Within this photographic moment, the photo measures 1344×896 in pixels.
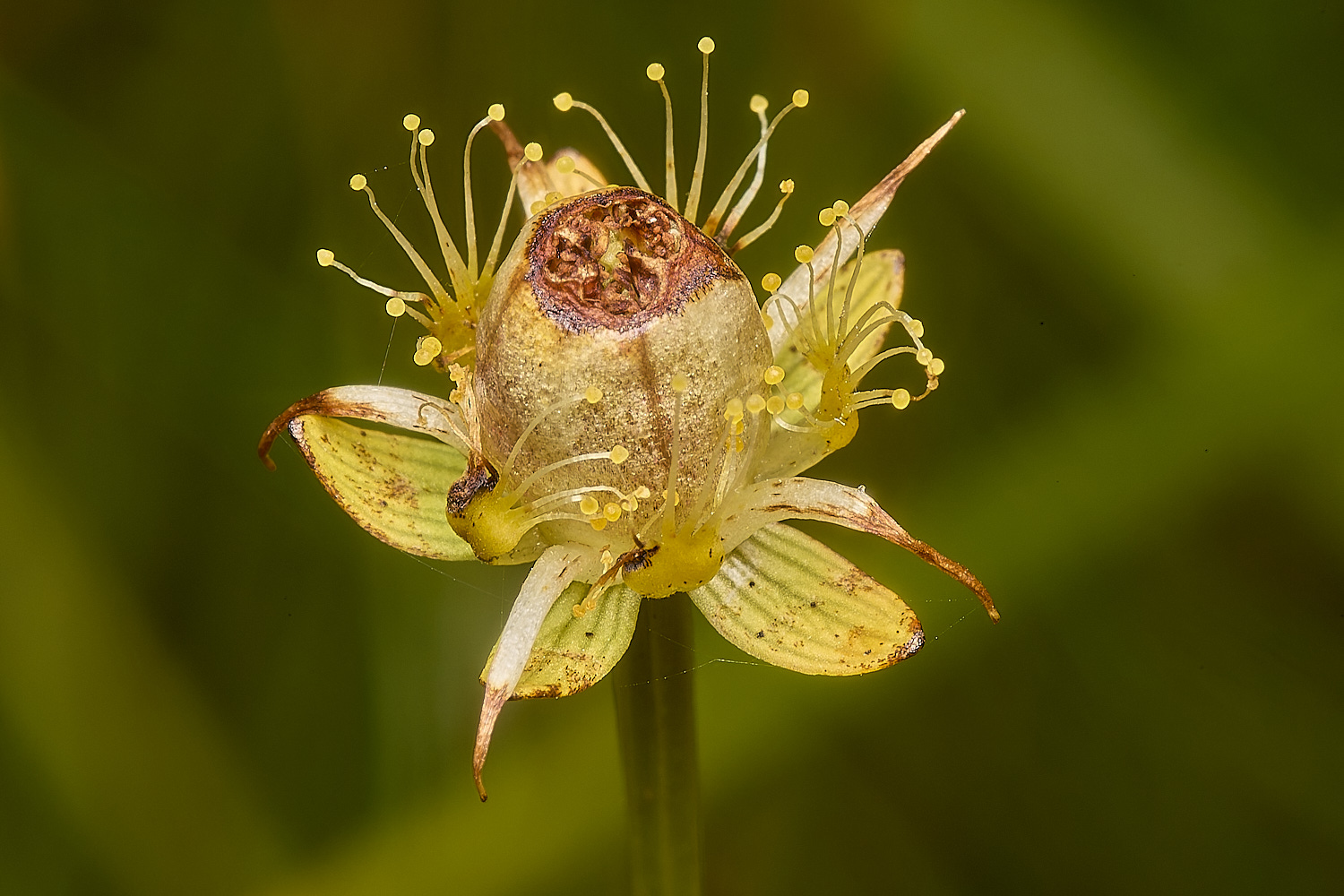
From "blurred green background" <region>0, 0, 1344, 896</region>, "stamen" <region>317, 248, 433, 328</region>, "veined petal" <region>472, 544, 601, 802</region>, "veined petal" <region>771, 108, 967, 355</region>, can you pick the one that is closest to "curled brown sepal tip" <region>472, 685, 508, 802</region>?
"veined petal" <region>472, 544, 601, 802</region>

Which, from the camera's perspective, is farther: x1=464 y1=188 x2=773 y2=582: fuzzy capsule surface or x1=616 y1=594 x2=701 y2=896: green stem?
x1=616 y1=594 x2=701 y2=896: green stem

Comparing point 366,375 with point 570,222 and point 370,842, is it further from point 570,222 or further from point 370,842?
point 570,222

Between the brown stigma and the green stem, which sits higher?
the brown stigma

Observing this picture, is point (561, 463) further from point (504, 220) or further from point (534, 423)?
point (504, 220)

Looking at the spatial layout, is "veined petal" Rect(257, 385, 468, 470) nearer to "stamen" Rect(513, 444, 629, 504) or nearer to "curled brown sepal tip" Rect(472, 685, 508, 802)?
"stamen" Rect(513, 444, 629, 504)

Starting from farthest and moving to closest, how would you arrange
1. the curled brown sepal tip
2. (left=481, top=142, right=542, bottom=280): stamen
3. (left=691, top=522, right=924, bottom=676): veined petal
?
(left=481, top=142, right=542, bottom=280): stamen → (left=691, top=522, right=924, bottom=676): veined petal → the curled brown sepal tip

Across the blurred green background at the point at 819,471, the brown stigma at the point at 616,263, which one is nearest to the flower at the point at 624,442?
the brown stigma at the point at 616,263
